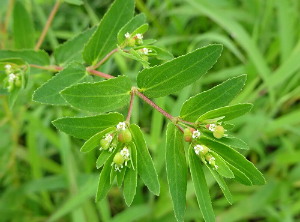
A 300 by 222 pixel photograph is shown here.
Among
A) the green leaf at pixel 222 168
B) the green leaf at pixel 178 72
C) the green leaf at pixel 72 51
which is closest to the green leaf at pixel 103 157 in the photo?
the green leaf at pixel 178 72

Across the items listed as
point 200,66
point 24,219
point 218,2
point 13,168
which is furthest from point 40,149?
point 200,66

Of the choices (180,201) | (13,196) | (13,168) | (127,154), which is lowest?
(13,196)

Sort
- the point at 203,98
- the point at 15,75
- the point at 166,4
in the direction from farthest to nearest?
1. the point at 166,4
2. the point at 15,75
3. the point at 203,98

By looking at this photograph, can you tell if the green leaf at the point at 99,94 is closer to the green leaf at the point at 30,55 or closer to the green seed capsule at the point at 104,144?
the green seed capsule at the point at 104,144

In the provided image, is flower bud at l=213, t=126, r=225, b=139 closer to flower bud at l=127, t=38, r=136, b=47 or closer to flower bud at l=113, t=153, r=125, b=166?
flower bud at l=113, t=153, r=125, b=166

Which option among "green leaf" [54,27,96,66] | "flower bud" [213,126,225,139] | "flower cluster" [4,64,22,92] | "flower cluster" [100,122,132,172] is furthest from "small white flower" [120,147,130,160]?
"green leaf" [54,27,96,66]

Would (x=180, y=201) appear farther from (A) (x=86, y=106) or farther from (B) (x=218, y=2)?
(B) (x=218, y=2)

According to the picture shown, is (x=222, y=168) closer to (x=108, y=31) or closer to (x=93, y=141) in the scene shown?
(x=93, y=141)
